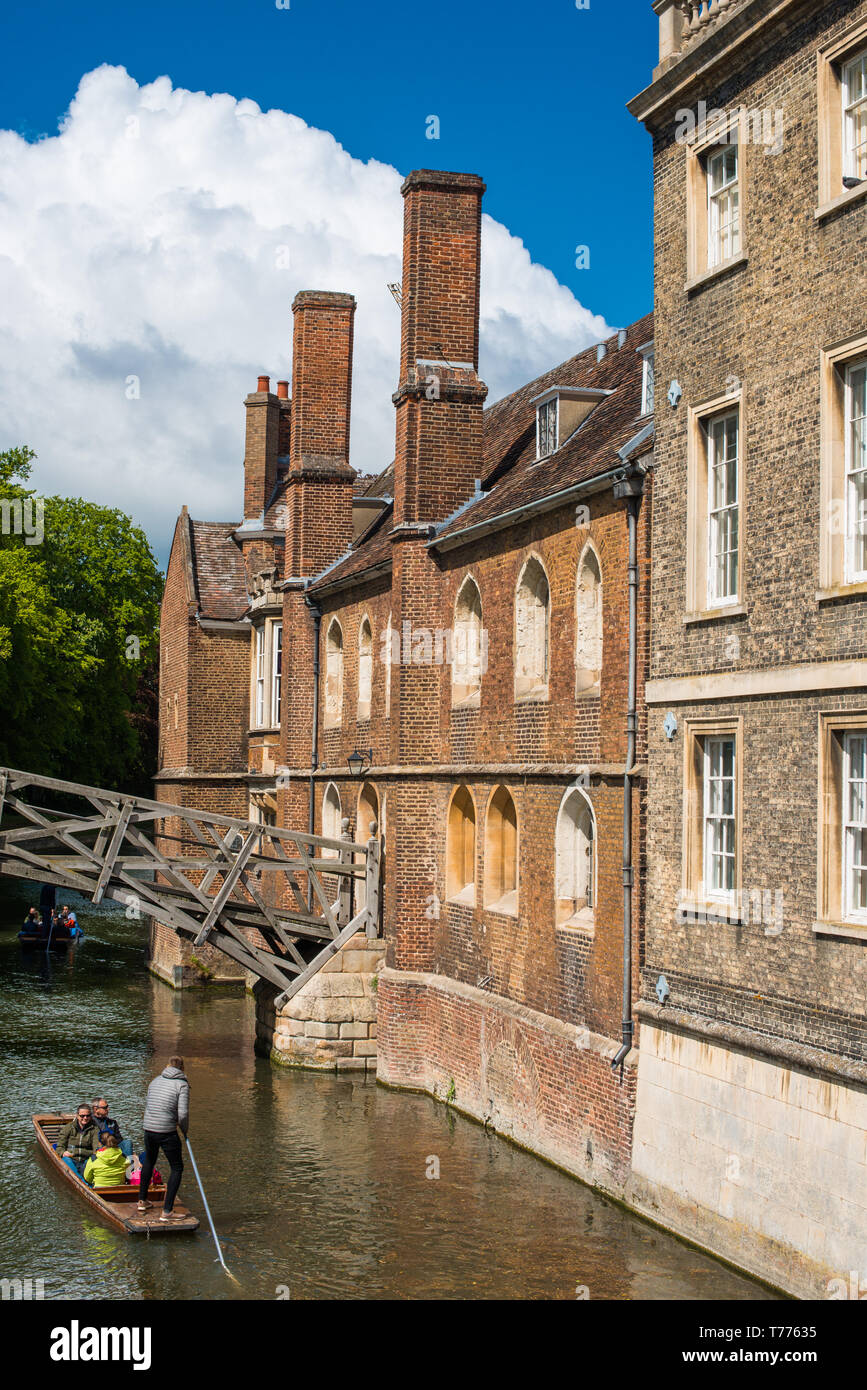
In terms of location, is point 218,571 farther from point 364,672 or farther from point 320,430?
point 364,672

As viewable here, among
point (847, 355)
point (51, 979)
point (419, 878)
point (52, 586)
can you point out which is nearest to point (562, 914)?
point (419, 878)

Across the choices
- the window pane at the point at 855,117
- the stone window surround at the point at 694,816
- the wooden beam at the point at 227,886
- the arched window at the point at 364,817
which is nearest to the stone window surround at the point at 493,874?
the wooden beam at the point at 227,886

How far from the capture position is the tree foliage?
4253 centimetres

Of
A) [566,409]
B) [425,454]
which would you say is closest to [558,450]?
[566,409]

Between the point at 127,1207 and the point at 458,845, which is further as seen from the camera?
the point at 458,845

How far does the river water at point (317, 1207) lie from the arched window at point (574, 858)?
9.73ft

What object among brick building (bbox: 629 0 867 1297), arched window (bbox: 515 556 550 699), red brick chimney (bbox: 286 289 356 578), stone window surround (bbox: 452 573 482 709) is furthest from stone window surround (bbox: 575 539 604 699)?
red brick chimney (bbox: 286 289 356 578)

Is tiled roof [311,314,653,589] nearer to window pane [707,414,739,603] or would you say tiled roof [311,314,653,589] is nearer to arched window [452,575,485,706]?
arched window [452,575,485,706]

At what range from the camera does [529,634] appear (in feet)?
65.3

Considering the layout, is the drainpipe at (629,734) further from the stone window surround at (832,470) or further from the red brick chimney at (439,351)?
the red brick chimney at (439,351)

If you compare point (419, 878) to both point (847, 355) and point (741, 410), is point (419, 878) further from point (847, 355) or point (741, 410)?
point (847, 355)

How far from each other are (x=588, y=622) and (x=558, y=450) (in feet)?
13.3

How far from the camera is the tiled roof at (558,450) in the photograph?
1881 centimetres

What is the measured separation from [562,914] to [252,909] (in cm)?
787
